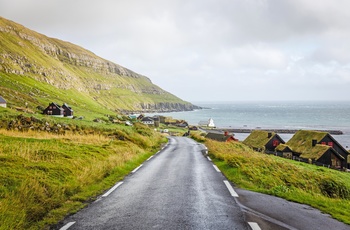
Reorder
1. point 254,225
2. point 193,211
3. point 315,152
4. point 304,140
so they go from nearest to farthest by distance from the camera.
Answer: point 254,225
point 193,211
point 315,152
point 304,140

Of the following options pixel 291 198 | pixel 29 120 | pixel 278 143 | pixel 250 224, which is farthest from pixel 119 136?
pixel 278 143

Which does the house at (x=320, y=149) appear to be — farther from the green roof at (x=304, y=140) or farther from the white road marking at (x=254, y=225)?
the white road marking at (x=254, y=225)

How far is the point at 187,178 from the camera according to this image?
13734 mm

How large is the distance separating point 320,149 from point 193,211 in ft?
163

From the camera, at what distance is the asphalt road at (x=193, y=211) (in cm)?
685

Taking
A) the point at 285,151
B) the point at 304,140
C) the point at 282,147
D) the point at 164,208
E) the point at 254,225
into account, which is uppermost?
the point at 254,225

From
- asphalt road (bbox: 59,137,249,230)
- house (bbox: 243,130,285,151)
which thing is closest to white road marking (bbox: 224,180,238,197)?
asphalt road (bbox: 59,137,249,230)

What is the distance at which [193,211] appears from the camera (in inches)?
313

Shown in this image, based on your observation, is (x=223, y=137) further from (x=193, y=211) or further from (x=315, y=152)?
(x=193, y=211)

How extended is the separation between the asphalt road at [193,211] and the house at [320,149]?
1770 inches

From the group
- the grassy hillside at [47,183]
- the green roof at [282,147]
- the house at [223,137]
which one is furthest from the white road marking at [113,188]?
the house at [223,137]

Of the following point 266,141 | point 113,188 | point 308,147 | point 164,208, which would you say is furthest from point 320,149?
point 164,208

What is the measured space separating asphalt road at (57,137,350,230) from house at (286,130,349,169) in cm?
4495

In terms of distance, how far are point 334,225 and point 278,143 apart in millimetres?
59826
